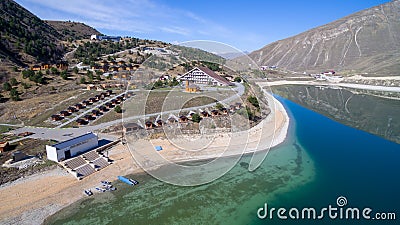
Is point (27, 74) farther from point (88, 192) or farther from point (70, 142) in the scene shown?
point (88, 192)

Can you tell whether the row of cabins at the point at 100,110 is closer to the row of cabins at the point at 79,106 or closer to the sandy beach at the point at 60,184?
the row of cabins at the point at 79,106

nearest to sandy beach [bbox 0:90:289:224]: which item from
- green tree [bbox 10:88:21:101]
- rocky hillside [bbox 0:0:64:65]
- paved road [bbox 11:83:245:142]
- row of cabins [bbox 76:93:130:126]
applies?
paved road [bbox 11:83:245:142]

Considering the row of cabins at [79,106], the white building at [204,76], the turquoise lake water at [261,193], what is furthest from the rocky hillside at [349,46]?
the white building at [204,76]

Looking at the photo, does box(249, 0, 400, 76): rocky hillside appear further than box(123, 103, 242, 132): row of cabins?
Yes

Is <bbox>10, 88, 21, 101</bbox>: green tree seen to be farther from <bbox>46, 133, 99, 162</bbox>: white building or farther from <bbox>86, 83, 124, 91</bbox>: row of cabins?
<bbox>46, 133, 99, 162</bbox>: white building

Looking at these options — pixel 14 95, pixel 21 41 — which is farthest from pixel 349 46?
pixel 14 95

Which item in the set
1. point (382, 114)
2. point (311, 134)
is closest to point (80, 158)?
point (311, 134)

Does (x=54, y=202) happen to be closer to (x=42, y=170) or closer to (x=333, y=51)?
(x=42, y=170)
